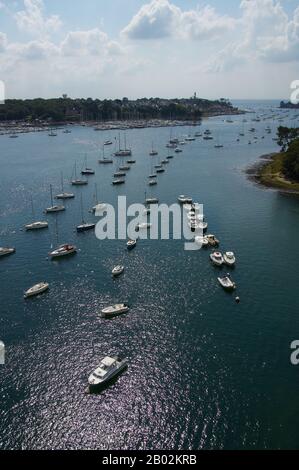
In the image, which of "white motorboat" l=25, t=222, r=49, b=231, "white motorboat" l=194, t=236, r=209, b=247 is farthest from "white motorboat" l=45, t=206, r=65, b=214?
"white motorboat" l=194, t=236, r=209, b=247

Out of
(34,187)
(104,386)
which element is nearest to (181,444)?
(104,386)

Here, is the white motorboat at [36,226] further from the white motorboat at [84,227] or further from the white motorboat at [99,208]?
the white motorboat at [99,208]

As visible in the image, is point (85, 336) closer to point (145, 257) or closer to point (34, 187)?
point (145, 257)

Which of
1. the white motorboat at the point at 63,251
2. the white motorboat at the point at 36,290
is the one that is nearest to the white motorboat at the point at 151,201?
the white motorboat at the point at 63,251

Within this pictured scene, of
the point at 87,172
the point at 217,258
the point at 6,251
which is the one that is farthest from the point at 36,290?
the point at 87,172

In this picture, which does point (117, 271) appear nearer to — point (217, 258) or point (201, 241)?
point (217, 258)

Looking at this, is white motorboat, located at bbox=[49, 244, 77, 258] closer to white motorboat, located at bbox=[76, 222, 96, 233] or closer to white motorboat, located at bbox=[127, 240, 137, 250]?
white motorboat, located at bbox=[127, 240, 137, 250]
